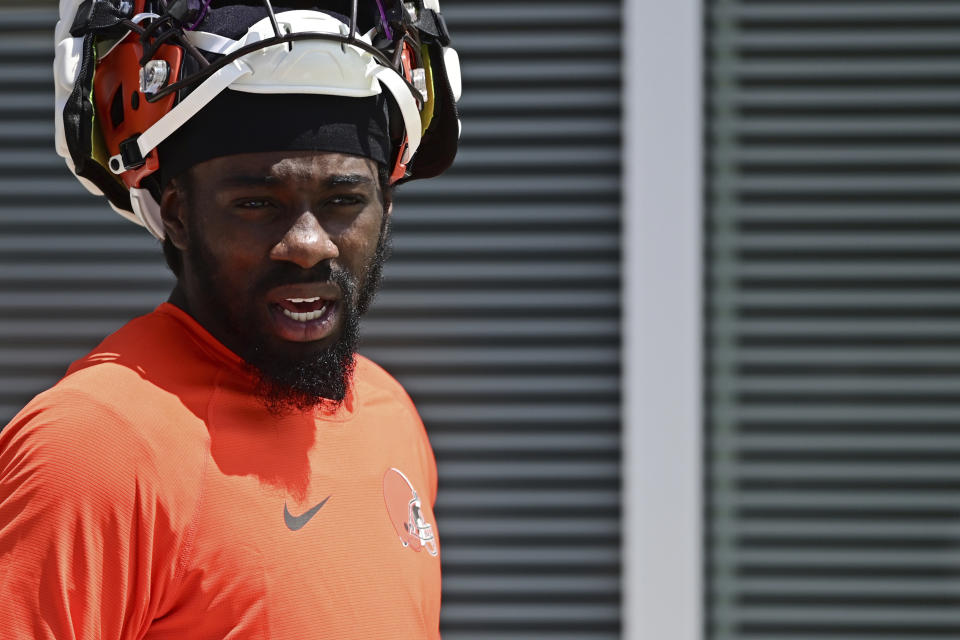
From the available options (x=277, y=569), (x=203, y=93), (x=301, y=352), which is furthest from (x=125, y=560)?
(x=203, y=93)

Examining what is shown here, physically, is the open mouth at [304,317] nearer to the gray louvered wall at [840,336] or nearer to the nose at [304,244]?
the nose at [304,244]

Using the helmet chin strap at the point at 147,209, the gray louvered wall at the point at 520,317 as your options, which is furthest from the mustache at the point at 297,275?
the gray louvered wall at the point at 520,317

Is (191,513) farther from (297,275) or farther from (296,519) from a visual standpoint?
(297,275)

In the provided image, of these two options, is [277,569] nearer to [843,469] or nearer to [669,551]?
[669,551]

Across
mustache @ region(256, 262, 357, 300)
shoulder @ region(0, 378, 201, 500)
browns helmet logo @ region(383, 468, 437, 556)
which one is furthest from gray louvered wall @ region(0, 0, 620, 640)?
shoulder @ region(0, 378, 201, 500)

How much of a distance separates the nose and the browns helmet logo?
14.6 inches

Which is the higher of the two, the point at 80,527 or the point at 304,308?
the point at 304,308

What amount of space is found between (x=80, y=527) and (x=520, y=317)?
89.6 inches

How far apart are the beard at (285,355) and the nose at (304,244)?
0.02m

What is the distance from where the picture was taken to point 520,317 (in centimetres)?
346

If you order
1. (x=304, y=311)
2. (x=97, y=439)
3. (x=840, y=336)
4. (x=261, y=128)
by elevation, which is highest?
(x=261, y=128)

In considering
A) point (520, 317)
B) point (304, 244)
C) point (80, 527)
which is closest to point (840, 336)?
point (520, 317)

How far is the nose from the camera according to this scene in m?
1.48

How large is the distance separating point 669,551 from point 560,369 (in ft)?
2.09
